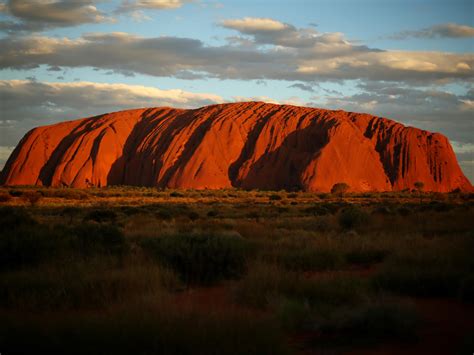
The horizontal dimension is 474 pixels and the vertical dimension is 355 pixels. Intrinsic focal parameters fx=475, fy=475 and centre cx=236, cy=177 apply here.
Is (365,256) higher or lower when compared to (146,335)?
lower

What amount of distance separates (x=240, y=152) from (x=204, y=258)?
57435mm

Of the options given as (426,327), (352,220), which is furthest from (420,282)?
(352,220)

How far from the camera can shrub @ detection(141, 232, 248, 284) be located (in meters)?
7.75

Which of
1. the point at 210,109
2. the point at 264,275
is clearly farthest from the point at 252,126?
the point at 264,275

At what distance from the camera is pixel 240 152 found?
65.2 metres

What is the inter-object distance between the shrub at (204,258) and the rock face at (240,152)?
4908 cm

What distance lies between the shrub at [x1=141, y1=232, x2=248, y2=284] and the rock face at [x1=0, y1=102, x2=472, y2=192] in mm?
49077

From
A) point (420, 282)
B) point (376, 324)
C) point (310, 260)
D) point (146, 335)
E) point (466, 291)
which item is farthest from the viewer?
point (310, 260)

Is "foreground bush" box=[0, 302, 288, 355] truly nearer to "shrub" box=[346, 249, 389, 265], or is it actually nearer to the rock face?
"shrub" box=[346, 249, 389, 265]

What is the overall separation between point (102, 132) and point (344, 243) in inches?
2553

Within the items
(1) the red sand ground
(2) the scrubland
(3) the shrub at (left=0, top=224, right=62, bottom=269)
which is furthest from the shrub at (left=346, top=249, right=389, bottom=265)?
(3) the shrub at (left=0, top=224, right=62, bottom=269)

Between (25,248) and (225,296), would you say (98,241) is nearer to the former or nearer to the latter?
(25,248)

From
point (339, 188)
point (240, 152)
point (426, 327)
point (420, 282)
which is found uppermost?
point (240, 152)

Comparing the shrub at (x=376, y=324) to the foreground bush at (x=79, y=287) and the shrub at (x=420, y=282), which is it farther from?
the foreground bush at (x=79, y=287)
